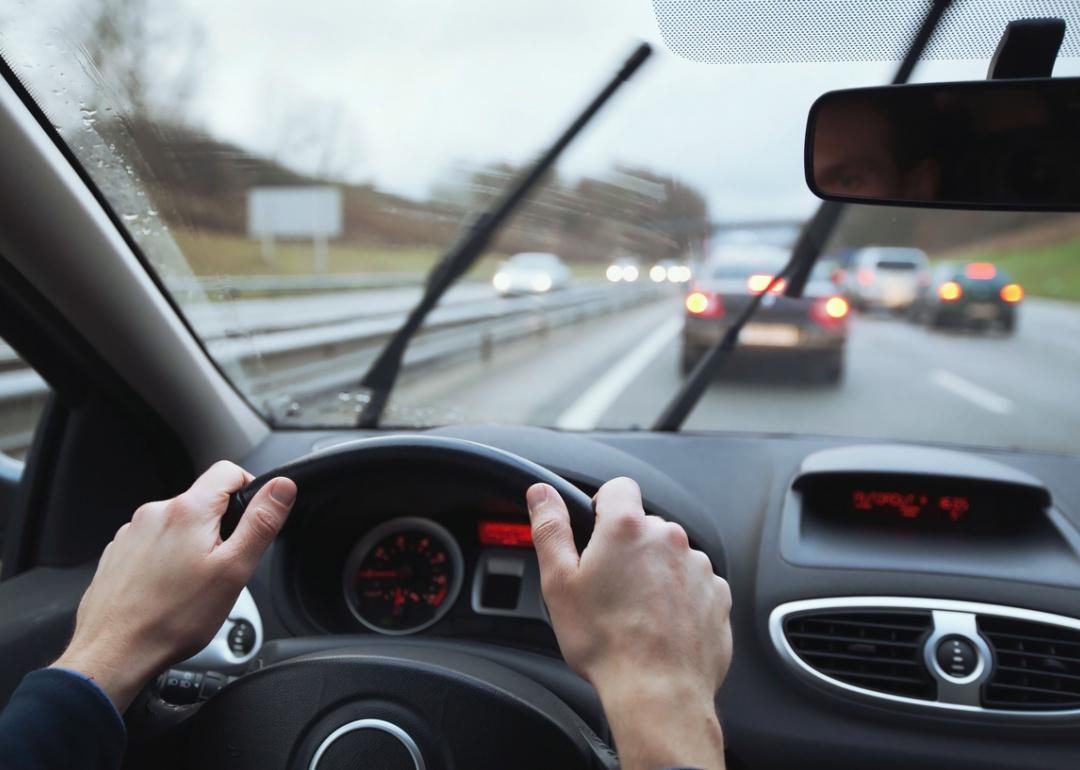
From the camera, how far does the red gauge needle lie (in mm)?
2701

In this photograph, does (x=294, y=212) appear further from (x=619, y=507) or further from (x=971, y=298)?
(x=971, y=298)

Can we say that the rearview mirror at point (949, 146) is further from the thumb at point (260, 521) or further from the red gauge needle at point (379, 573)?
the red gauge needle at point (379, 573)

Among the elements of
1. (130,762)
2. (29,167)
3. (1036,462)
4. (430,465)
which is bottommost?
(130,762)

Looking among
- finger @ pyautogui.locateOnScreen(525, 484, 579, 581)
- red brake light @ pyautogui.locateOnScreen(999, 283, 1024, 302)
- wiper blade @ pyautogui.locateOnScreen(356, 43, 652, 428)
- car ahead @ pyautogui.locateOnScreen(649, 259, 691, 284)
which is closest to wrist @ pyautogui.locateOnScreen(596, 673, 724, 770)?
finger @ pyautogui.locateOnScreen(525, 484, 579, 581)

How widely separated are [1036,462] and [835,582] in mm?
960

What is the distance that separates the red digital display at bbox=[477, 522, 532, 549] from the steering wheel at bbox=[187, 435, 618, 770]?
77 centimetres

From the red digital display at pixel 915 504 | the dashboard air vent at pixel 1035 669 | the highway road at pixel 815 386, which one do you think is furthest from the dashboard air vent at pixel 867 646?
the highway road at pixel 815 386

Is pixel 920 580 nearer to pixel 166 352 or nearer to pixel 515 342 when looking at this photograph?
pixel 166 352

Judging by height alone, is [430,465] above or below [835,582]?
above

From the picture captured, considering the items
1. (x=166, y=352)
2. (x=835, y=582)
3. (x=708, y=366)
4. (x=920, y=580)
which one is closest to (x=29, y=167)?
(x=166, y=352)

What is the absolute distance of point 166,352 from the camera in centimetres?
266

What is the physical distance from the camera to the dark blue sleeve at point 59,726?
141 centimetres

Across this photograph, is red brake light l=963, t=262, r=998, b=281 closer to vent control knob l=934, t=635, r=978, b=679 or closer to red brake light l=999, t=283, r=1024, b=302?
red brake light l=999, t=283, r=1024, b=302

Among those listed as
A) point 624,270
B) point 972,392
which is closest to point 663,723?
point 624,270
